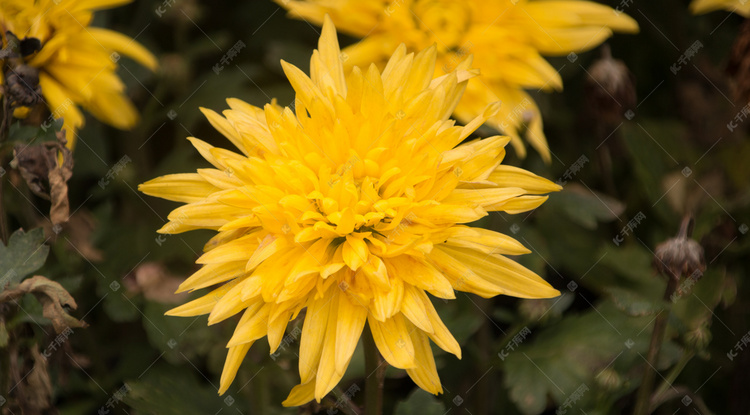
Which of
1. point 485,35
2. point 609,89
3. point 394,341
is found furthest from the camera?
point 609,89

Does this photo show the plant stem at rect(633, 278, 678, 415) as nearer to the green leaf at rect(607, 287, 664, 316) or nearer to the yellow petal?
the green leaf at rect(607, 287, 664, 316)

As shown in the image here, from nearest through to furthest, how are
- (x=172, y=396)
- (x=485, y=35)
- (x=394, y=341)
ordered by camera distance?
(x=394, y=341), (x=172, y=396), (x=485, y=35)

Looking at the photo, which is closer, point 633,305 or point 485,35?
point 633,305

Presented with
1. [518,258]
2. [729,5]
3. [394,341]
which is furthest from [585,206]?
[394,341]

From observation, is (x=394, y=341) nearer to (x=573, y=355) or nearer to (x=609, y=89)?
(x=573, y=355)

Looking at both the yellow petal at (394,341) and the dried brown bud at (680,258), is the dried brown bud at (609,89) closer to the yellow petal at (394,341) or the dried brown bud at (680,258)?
the dried brown bud at (680,258)

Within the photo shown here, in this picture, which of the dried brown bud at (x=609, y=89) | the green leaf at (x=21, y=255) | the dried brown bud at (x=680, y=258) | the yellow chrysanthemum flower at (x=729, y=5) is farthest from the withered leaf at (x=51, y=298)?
the yellow chrysanthemum flower at (x=729, y=5)
